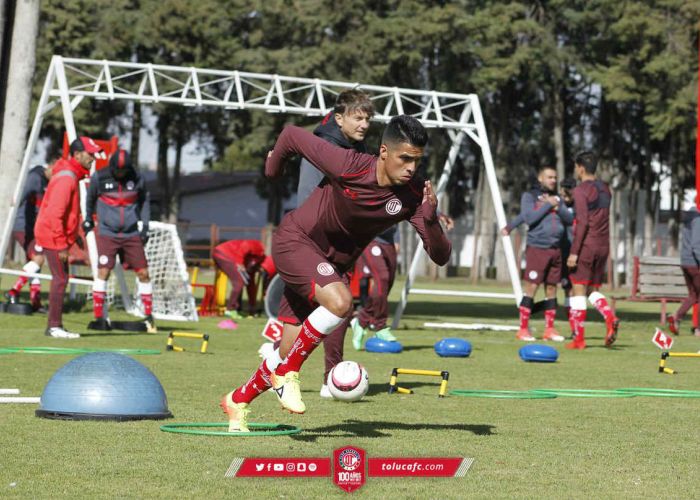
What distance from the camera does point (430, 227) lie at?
7.04 meters

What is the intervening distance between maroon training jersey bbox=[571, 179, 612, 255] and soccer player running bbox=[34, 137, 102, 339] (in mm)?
5943

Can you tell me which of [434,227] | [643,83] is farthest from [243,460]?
[643,83]

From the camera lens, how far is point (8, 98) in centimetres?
2145

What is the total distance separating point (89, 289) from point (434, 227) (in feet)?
49.7

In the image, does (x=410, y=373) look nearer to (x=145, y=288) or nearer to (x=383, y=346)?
(x=383, y=346)

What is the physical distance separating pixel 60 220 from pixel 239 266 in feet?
23.6

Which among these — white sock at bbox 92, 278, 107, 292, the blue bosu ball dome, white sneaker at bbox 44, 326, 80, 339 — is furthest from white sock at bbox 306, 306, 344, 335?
white sock at bbox 92, 278, 107, 292

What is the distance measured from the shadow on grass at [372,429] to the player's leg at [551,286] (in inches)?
365

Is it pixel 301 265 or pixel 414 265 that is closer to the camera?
pixel 301 265

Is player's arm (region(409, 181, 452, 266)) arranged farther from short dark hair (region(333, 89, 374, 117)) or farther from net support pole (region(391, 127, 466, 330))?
net support pole (region(391, 127, 466, 330))

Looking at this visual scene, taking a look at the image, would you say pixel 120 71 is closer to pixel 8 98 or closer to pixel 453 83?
pixel 453 83

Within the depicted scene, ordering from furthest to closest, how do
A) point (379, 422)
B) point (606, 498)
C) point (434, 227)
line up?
point (379, 422) → point (434, 227) → point (606, 498)

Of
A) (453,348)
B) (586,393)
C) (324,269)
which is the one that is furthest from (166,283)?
(324,269)

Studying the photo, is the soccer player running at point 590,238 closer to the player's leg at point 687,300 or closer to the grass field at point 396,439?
the grass field at point 396,439
